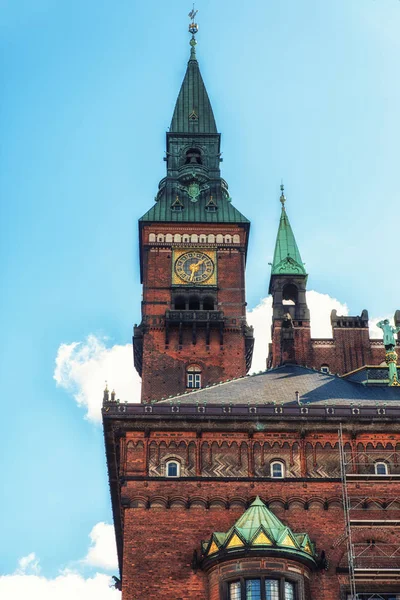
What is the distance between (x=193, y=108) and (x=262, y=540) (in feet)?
149

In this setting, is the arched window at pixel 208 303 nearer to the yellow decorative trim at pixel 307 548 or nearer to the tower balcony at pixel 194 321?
the tower balcony at pixel 194 321

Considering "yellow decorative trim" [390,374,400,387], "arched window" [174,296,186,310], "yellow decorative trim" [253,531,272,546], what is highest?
"arched window" [174,296,186,310]

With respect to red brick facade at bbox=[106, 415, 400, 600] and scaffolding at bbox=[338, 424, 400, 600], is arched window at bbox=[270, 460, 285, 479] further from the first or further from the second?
scaffolding at bbox=[338, 424, 400, 600]

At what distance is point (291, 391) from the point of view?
1903 inches

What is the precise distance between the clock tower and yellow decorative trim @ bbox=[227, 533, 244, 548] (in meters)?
22.1

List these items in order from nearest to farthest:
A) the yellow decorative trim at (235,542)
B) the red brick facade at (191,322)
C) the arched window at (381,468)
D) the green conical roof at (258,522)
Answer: the yellow decorative trim at (235,542), the green conical roof at (258,522), the arched window at (381,468), the red brick facade at (191,322)

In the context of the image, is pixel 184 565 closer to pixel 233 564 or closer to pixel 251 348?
pixel 233 564

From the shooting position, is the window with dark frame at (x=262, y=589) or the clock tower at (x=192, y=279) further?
the clock tower at (x=192, y=279)

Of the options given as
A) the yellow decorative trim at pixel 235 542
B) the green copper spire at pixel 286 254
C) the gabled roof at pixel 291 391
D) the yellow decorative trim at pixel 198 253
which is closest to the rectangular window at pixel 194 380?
the yellow decorative trim at pixel 198 253

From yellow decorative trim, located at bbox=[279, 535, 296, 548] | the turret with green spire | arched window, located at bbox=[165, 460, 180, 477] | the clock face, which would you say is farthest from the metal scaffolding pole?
the clock face

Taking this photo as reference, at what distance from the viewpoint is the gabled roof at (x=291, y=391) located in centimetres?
4688

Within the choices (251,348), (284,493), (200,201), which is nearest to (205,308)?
(251,348)

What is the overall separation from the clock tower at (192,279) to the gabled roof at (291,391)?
1217 centimetres

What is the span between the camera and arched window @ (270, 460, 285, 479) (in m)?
43.9
